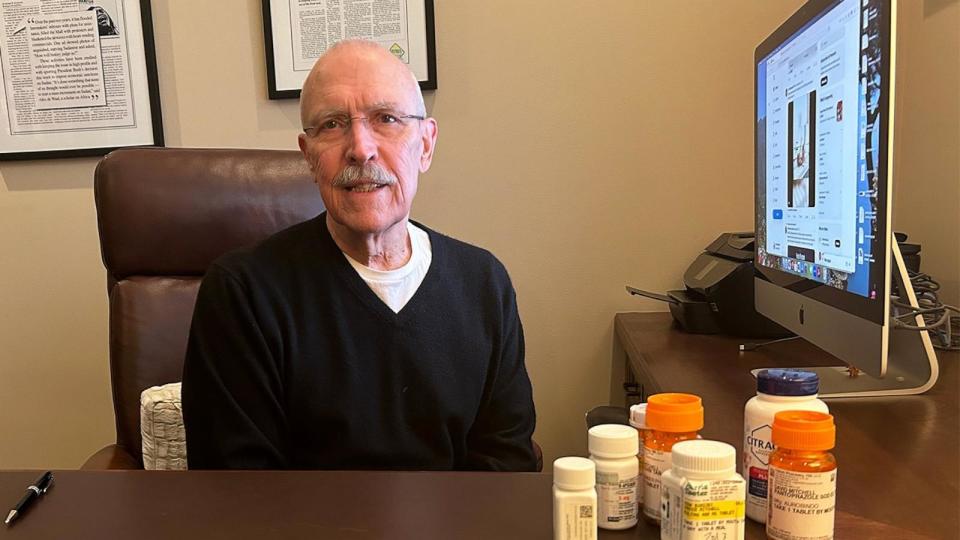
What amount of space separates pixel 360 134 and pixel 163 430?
0.74 metres

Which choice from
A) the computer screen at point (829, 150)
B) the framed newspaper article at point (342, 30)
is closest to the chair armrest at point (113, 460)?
the framed newspaper article at point (342, 30)

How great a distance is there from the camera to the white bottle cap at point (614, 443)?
71cm

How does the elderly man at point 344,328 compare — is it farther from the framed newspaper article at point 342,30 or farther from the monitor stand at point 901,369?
the framed newspaper article at point 342,30

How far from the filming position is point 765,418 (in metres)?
0.73

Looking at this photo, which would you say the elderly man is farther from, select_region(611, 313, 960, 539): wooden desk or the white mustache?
select_region(611, 313, 960, 539): wooden desk

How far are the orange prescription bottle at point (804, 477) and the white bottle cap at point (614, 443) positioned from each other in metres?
0.13

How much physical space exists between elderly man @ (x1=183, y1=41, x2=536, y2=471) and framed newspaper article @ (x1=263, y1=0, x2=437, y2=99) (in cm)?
73

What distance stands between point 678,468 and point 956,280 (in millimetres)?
1251

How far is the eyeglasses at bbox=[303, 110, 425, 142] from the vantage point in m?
1.26

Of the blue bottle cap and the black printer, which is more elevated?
the blue bottle cap

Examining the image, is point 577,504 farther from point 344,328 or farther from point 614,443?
point 344,328

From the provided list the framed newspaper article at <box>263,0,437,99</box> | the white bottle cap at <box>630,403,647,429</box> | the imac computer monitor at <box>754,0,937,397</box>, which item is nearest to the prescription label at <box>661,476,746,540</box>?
the white bottle cap at <box>630,403,647,429</box>

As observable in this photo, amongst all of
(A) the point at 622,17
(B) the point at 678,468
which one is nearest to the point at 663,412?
(B) the point at 678,468

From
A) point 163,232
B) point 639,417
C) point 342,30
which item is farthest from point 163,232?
point 639,417
